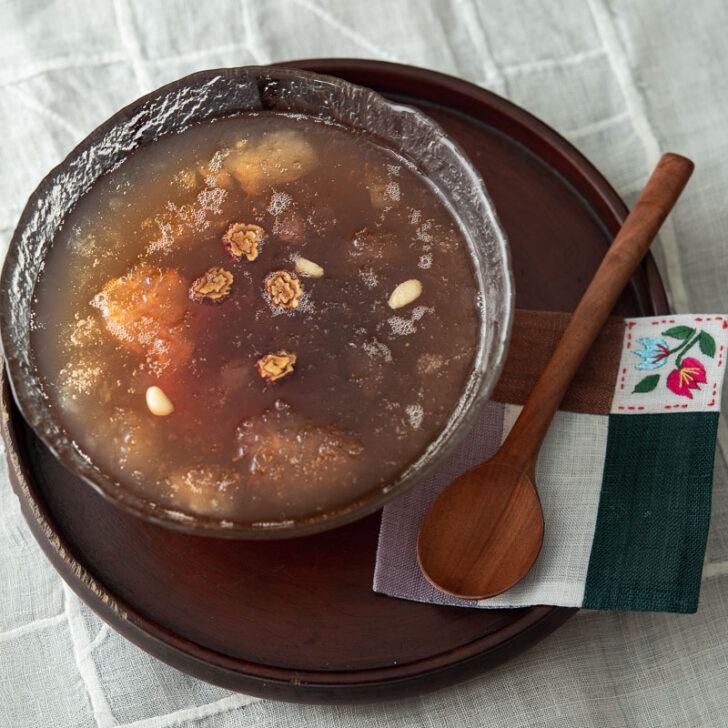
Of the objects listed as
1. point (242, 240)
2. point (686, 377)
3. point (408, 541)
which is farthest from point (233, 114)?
point (686, 377)

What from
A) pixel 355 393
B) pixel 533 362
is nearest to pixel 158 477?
pixel 355 393

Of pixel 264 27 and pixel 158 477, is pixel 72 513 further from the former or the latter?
pixel 264 27

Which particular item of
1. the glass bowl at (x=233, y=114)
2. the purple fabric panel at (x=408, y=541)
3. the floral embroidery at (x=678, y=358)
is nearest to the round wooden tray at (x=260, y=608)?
the purple fabric panel at (x=408, y=541)

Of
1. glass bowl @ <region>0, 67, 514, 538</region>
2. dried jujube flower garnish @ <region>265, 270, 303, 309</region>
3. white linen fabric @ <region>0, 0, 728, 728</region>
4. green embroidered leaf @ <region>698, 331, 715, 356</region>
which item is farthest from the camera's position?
white linen fabric @ <region>0, 0, 728, 728</region>

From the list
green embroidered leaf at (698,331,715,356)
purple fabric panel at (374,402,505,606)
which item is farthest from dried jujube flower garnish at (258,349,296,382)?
green embroidered leaf at (698,331,715,356)

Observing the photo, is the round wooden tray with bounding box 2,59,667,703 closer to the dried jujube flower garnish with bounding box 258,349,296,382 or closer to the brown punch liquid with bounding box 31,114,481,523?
the brown punch liquid with bounding box 31,114,481,523

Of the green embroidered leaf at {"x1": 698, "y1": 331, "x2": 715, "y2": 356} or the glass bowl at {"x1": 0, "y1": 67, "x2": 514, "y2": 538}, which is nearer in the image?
the glass bowl at {"x1": 0, "y1": 67, "x2": 514, "y2": 538}
